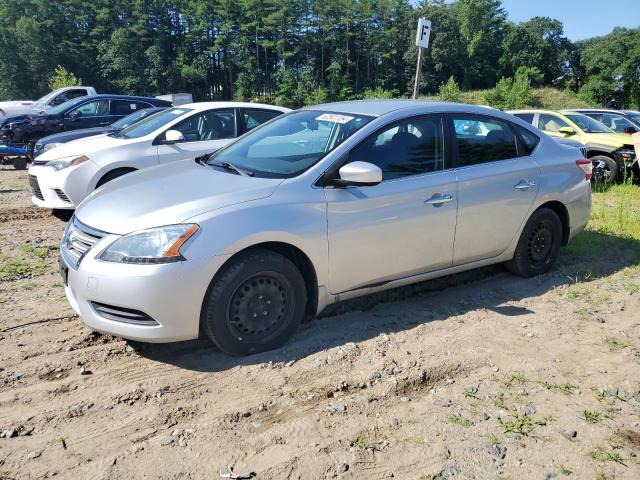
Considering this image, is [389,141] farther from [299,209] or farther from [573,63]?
[573,63]

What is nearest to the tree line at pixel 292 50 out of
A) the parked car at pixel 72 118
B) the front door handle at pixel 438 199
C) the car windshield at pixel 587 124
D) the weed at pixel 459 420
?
the parked car at pixel 72 118

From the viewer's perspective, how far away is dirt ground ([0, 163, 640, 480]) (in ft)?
8.88

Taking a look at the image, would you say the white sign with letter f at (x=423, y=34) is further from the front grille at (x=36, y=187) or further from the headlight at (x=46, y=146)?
the front grille at (x=36, y=187)

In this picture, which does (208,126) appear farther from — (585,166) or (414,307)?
(585,166)

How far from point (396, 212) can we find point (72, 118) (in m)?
11.4

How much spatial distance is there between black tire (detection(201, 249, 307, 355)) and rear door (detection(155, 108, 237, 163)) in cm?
429

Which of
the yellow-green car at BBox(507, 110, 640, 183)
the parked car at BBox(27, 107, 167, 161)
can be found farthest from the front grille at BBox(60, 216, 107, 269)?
the yellow-green car at BBox(507, 110, 640, 183)

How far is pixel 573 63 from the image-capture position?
92688 millimetres

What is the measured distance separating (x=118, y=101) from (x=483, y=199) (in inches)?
440

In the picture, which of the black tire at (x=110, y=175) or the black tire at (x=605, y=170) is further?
the black tire at (x=605, y=170)

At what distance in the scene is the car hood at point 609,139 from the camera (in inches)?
434

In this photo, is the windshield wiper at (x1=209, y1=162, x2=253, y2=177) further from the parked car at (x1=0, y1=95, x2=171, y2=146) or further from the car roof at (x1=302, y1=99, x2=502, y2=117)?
the parked car at (x1=0, y1=95, x2=171, y2=146)

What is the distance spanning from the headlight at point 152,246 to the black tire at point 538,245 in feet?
10.9

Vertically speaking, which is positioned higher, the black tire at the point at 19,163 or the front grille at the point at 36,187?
the front grille at the point at 36,187
